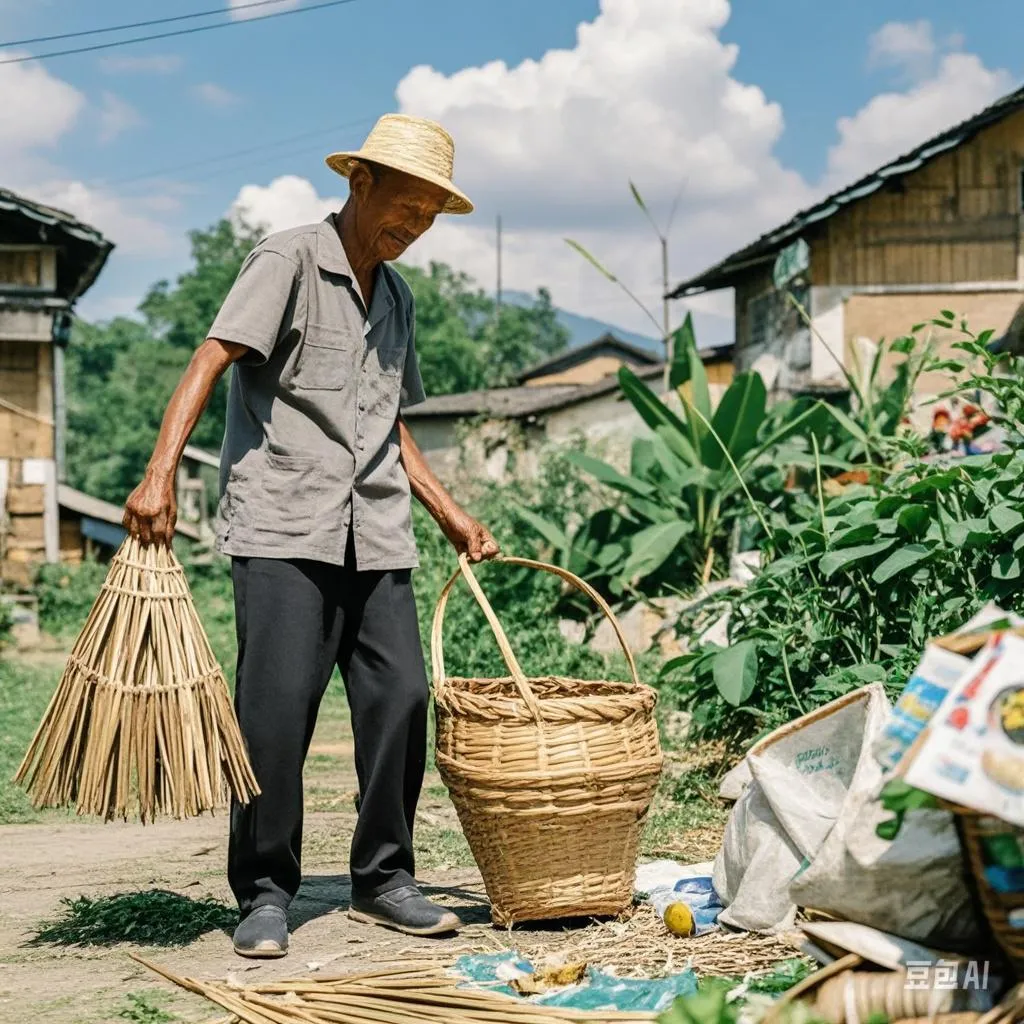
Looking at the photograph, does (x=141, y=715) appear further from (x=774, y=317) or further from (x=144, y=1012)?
(x=774, y=317)

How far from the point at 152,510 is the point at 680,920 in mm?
1574

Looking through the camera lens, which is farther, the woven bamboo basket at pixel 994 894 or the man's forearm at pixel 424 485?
the man's forearm at pixel 424 485

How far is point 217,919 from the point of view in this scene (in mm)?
3494

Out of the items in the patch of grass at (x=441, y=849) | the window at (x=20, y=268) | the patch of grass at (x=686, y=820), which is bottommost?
the patch of grass at (x=441, y=849)

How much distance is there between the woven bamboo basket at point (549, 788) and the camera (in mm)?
3217

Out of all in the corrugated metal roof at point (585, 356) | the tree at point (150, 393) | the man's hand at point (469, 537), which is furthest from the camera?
the tree at point (150, 393)

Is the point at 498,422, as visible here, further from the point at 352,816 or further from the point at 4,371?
the point at 352,816

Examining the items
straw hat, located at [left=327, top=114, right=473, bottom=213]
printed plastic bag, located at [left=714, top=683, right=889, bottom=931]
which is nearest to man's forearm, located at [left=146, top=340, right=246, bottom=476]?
straw hat, located at [left=327, top=114, right=473, bottom=213]

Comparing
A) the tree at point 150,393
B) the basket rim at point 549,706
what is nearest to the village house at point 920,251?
the basket rim at point 549,706

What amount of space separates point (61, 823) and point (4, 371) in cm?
938

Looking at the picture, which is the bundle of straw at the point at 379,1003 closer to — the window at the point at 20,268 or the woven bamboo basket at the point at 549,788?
the woven bamboo basket at the point at 549,788

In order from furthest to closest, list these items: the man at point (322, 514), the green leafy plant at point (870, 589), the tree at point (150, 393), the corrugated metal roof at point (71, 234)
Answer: the tree at point (150, 393), the corrugated metal roof at point (71, 234), the green leafy plant at point (870, 589), the man at point (322, 514)

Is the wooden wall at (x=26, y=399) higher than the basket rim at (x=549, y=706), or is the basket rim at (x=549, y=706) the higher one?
the wooden wall at (x=26, y=399)

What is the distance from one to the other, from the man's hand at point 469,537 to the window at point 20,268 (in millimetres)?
11139
